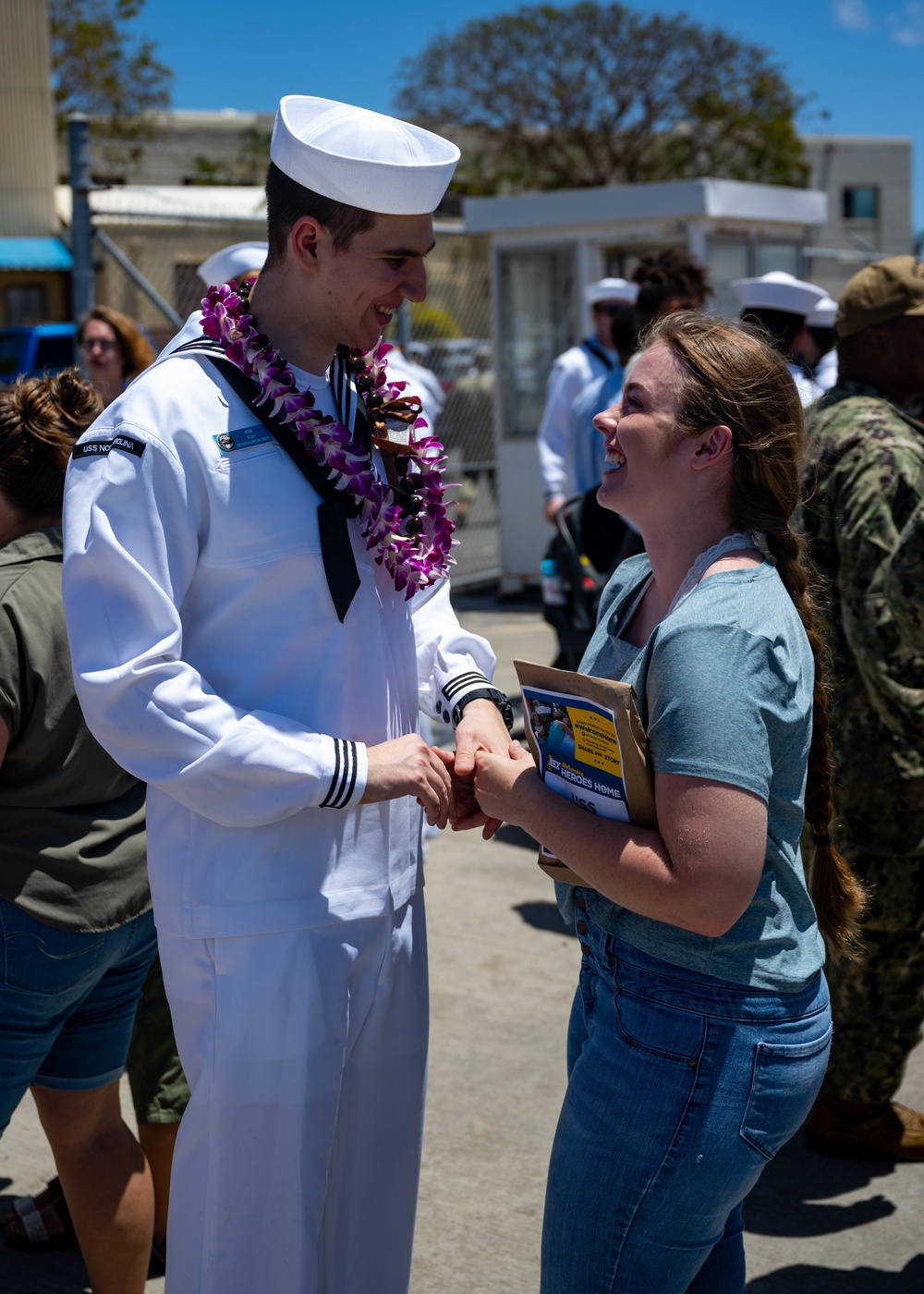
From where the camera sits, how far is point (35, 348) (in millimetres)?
15547

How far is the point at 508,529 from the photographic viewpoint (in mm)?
11695

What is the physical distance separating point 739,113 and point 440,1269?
3476 cm

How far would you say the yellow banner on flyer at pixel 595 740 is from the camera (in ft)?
6.17

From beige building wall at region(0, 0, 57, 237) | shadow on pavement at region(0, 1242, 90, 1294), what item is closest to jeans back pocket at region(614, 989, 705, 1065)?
shadow on pavement at region(0, 1242, 90, 1294)

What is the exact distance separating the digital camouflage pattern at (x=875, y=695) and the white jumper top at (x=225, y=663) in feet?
4.35

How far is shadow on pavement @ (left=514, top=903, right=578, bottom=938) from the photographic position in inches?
205

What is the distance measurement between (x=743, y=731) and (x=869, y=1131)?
229 cm

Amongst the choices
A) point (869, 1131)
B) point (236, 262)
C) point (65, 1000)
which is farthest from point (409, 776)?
point (236, 262)

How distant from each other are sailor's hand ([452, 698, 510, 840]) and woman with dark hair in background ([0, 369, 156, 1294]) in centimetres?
76

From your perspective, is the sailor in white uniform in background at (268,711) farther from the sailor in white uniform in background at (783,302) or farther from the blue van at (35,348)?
the blue van at (35,348)

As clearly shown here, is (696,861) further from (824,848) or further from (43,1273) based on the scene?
(43,1273)

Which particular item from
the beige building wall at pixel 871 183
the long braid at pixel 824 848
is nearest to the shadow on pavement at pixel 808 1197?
the long braid at pixel 824 848

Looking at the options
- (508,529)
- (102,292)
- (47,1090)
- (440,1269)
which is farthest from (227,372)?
(102,292)

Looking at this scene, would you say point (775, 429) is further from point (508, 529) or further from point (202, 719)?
point (508, 529)
